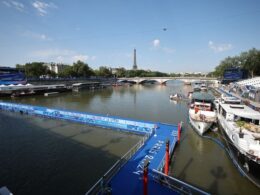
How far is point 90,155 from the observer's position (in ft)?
58.3

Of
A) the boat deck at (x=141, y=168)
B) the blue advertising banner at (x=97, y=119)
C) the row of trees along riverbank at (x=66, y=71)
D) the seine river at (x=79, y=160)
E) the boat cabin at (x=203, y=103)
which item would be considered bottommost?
the seine river at (x=79, y=160)

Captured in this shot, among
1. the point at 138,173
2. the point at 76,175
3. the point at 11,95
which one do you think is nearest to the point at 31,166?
the point at 76,175

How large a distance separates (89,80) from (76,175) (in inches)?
4190

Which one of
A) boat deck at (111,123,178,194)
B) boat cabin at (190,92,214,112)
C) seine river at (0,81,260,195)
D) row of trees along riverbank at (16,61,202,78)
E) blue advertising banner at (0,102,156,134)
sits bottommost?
seine river at (0,81,260,195)

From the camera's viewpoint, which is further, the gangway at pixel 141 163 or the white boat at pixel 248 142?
the white boat at pixel 248 142

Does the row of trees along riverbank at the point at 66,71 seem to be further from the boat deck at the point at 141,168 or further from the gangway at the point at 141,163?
the boat deck at the point at 141,168

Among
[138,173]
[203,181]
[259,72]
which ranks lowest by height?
[203,181]

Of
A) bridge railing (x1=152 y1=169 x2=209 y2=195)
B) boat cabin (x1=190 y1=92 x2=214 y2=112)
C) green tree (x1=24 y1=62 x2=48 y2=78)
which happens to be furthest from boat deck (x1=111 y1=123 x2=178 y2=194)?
green tree (x1=24 y1=62 x2=48 y2=78)

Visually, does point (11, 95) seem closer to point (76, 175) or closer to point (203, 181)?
point (76, 175)

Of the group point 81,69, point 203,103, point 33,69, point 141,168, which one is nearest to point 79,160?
point 141,168

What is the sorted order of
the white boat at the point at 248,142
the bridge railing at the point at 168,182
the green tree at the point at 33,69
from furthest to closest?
the green tree at the point at 33,69, the white boat at the point at 248,142, the bridge railing at the point at 168,182

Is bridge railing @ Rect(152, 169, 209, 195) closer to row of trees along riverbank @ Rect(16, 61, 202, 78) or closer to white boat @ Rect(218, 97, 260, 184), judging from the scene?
white boat @ Rect(218, 97, 260, 184)

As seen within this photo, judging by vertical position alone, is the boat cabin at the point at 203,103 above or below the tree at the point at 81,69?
below

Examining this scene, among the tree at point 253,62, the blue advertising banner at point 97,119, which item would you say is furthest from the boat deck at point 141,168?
the tree at point 253,62
